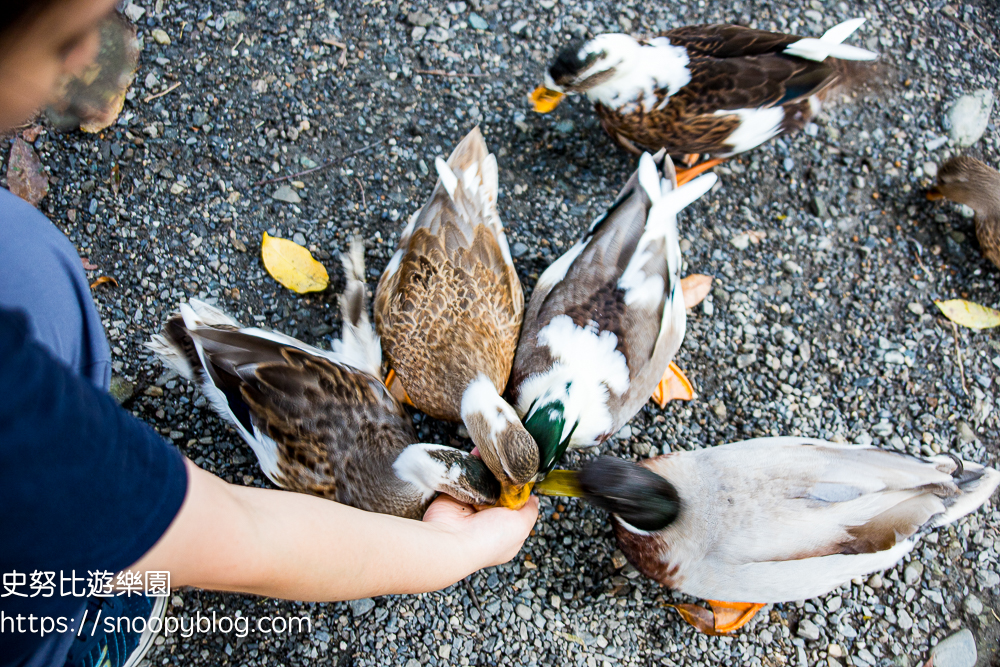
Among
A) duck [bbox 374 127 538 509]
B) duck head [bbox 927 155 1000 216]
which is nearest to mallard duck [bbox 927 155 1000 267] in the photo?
duck head [bbox 927 155 1000 216]

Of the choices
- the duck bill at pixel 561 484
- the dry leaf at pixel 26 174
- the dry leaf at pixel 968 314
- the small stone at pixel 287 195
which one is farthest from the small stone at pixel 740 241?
the dry leaf at pixel 26 174

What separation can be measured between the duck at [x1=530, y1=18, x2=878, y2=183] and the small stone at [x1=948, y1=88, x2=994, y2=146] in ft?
2.98

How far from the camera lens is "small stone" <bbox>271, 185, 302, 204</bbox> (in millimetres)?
2830

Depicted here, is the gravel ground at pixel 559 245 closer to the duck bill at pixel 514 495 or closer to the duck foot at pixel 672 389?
the duck foot at pixel 672 389

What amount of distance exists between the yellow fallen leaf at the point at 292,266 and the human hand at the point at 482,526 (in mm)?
1132

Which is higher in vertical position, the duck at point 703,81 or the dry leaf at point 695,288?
the duck at point 703,81

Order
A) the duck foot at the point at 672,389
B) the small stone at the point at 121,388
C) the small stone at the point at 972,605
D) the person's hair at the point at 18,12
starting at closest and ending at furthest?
the person's hair at the point at 18,12 < the small stone at the point at 121,388 < the small stone at the point at 972,605 < the duck foot at the point at 672,389

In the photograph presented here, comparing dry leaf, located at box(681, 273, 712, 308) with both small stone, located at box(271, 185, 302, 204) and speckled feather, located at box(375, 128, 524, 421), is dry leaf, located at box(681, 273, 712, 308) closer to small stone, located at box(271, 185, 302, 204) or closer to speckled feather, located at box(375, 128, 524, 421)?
speckled feather, located at box(375, 128, 524, 421)

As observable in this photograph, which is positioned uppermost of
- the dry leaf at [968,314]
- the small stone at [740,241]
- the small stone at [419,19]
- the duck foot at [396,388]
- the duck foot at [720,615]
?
the small stone at [419,19]

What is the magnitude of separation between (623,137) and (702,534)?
189cm

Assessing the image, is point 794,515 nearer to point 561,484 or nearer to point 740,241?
point 561,484

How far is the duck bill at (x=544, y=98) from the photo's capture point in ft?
9.45

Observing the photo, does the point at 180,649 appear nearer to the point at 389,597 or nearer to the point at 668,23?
the point at 389,597

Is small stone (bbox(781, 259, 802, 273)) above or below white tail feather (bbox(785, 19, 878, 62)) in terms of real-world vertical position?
below
